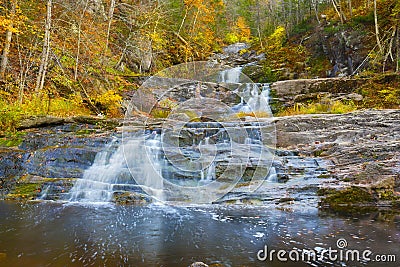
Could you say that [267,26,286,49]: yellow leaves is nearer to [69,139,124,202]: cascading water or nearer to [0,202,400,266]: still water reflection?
[69,139,124,202]: cascading water

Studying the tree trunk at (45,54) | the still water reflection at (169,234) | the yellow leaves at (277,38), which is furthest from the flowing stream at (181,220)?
the yellow leaves at (277,38)

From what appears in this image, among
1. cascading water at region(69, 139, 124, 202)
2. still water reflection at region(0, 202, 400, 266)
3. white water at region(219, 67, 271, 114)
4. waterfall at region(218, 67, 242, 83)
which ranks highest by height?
waterfall at region(218, 67, 242, 83)

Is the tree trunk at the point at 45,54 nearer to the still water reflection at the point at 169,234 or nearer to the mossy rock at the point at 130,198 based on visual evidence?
the still water reflection at the point at 169,234

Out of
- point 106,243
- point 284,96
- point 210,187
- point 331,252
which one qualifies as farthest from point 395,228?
point 284,96

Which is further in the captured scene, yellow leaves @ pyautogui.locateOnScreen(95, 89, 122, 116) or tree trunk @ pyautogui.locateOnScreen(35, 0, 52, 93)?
yellow leaves @ pyautogui.locateOnScreen(95, 89, 122, 116)

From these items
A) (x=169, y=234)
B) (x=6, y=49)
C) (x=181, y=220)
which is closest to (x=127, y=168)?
(x=181, y=220)

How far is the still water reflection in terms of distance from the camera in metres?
3.03

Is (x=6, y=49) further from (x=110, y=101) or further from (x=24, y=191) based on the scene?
(x=24, y=191)

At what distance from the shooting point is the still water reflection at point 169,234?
3.03 metres

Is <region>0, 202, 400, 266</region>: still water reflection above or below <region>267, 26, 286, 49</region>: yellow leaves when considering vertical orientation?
below

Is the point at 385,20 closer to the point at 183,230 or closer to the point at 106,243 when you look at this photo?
the point at 183,230

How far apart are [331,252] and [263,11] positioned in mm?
28950

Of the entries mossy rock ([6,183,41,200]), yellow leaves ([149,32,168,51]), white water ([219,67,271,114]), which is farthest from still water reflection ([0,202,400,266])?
yellow leaves ([149,32,168,51])

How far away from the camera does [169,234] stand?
3850 mm
